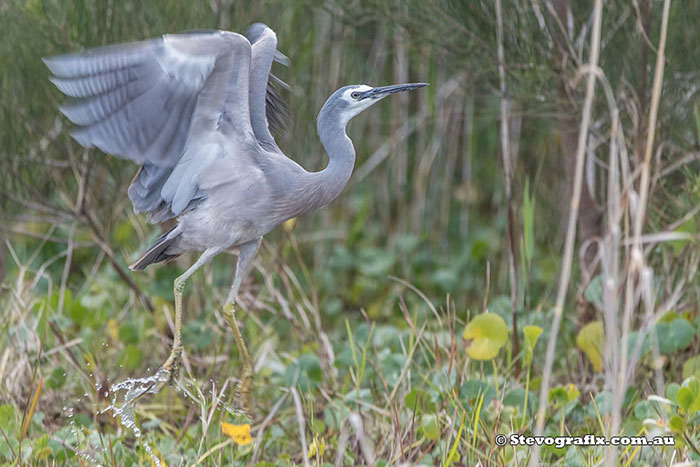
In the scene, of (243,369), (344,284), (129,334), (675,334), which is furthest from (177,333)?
(344,284)

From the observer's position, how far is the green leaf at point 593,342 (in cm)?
335

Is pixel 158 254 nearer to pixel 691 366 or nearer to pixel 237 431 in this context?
pixel 237 431

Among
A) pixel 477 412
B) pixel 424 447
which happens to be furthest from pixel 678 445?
pixel 424 447

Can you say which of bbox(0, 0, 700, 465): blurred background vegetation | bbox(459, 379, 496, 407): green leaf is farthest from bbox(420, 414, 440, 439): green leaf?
bbox(459, 379, 496, 407): green leaf

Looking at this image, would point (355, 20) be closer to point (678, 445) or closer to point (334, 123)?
point (334, 123)

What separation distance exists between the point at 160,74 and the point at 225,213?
42cm


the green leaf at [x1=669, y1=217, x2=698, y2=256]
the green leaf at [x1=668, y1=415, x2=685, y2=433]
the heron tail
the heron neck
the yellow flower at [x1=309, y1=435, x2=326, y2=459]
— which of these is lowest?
the yellow flower at [x1=309, y1=435, x2=326, y2=459]

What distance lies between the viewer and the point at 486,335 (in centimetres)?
308

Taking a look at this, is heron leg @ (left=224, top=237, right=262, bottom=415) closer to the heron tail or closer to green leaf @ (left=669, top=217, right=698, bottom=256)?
the heron tail

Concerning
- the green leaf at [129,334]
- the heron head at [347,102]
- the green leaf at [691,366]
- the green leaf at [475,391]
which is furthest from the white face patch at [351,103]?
the green leaf at [129,334]

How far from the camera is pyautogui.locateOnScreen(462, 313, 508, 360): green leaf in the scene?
3.05 m

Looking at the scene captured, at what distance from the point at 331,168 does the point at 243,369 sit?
0.76 meters

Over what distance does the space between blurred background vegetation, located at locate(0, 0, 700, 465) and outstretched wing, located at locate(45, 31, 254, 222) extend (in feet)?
2.35

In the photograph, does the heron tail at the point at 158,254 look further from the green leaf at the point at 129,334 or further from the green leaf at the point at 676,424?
the green leaf at the point at 676,424
